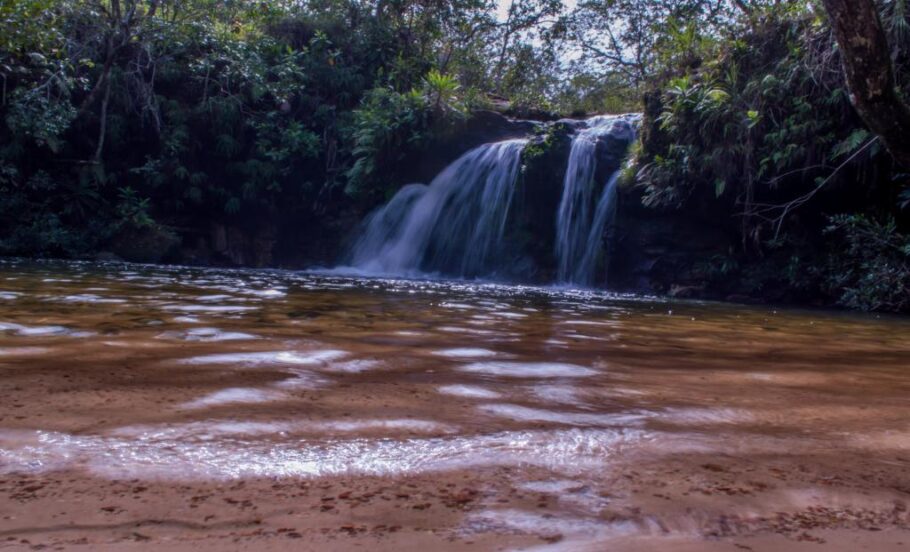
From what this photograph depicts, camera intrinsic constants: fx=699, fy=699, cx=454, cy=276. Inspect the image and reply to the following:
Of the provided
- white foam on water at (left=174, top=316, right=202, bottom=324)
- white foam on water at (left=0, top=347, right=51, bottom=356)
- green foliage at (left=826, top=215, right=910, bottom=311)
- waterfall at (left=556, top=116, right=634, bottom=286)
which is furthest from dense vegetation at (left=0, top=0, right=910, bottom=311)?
white foam on water at (left=0, top=347, right=51, bottom=356)

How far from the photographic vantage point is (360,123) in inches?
581

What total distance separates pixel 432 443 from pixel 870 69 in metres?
5.08

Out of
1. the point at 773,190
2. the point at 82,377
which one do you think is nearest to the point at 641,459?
the point at 82,377

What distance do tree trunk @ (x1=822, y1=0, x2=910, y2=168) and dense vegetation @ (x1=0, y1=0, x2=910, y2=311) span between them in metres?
1.53

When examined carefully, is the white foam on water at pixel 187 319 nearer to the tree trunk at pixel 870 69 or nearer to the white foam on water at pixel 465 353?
the white foam on water at pixel 465 353

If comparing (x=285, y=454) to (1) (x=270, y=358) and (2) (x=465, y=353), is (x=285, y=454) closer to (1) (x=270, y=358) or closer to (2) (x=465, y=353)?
(1) (x=270, y=358)

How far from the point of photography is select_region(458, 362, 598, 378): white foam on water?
255cm

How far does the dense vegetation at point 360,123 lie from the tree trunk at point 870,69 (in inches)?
60.2

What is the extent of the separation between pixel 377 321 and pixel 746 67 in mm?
8532

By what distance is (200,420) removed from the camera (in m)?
1.72

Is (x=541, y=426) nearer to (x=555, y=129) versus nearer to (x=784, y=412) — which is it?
(x=784, y=412)

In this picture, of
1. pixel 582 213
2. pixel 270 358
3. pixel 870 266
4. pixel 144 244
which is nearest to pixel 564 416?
pixel 270 358

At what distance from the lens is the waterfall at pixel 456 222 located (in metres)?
12.2

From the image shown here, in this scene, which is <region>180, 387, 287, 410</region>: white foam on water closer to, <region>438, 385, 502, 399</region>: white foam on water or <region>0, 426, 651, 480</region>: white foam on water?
<region>0, 426, 651, 480</region>: white foam on water
